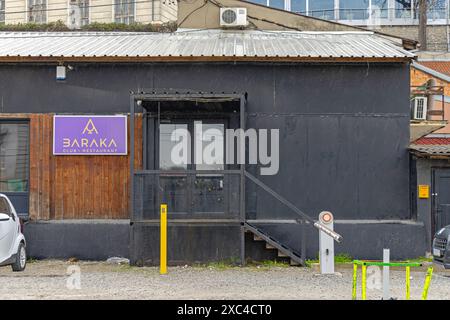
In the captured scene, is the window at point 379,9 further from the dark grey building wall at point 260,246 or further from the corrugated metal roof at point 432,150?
the dark grey building wall at point 260,246

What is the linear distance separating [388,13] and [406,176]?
36.4 m

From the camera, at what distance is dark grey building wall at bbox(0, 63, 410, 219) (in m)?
16.8

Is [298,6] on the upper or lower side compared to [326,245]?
upper

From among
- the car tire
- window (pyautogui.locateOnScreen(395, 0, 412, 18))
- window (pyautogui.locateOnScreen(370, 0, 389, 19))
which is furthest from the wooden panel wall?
window (pyautogui.locateOnScreen(395, 0, 412, 18))

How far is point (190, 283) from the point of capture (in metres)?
13.2

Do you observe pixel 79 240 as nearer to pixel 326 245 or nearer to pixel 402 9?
pixel 326 245

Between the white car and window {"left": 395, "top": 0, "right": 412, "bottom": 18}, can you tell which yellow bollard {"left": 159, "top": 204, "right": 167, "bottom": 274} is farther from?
window {"left": 395, "top": 0, "right": 412, "bottom": 18}

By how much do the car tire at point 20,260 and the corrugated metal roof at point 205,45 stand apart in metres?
4.54

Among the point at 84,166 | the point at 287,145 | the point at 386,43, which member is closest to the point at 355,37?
the point at 386,43

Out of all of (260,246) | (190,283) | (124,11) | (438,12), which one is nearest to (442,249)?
(260,246)

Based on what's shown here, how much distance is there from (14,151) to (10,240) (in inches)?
140

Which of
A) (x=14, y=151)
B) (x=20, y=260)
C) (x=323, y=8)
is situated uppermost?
(x=323, y=8)

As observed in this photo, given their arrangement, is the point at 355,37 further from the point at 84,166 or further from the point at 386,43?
the point at 84,166

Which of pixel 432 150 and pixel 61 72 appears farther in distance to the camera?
pixel 61 72
